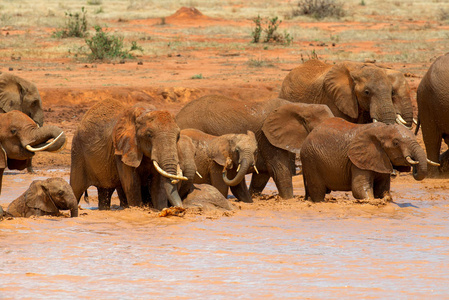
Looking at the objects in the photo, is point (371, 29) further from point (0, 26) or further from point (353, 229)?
point (353, 229)

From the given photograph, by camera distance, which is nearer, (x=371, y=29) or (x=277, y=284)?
(x=277, y=284)

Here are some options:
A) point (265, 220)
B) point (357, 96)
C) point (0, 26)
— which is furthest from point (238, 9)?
point (265, 220)

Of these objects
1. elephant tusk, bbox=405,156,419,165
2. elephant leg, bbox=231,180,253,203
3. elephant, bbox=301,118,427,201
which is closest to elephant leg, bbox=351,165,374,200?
elephant, bbox=301,118,427,201

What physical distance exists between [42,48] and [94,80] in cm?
700

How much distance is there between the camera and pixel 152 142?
8.09m

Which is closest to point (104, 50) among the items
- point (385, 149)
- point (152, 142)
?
point (385, 149)

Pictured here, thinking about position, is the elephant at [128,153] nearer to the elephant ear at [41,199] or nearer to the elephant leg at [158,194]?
the elephant leg at [158,194]

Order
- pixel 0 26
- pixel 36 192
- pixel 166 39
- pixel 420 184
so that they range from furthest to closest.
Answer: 1. pixel 0 26
2. pixel 166 39
3. pixel 420 184
4. pixel 36 192

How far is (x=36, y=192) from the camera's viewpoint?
8258mm

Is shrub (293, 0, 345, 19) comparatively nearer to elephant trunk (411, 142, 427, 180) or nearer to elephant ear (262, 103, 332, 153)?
elephant ear (262, 103, 332, 153)

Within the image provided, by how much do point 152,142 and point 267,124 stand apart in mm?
2761

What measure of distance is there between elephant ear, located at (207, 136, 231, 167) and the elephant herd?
1 centimetres

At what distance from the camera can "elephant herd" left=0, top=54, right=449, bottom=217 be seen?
8.27 m

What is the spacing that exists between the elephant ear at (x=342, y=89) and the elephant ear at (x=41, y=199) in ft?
17.6
